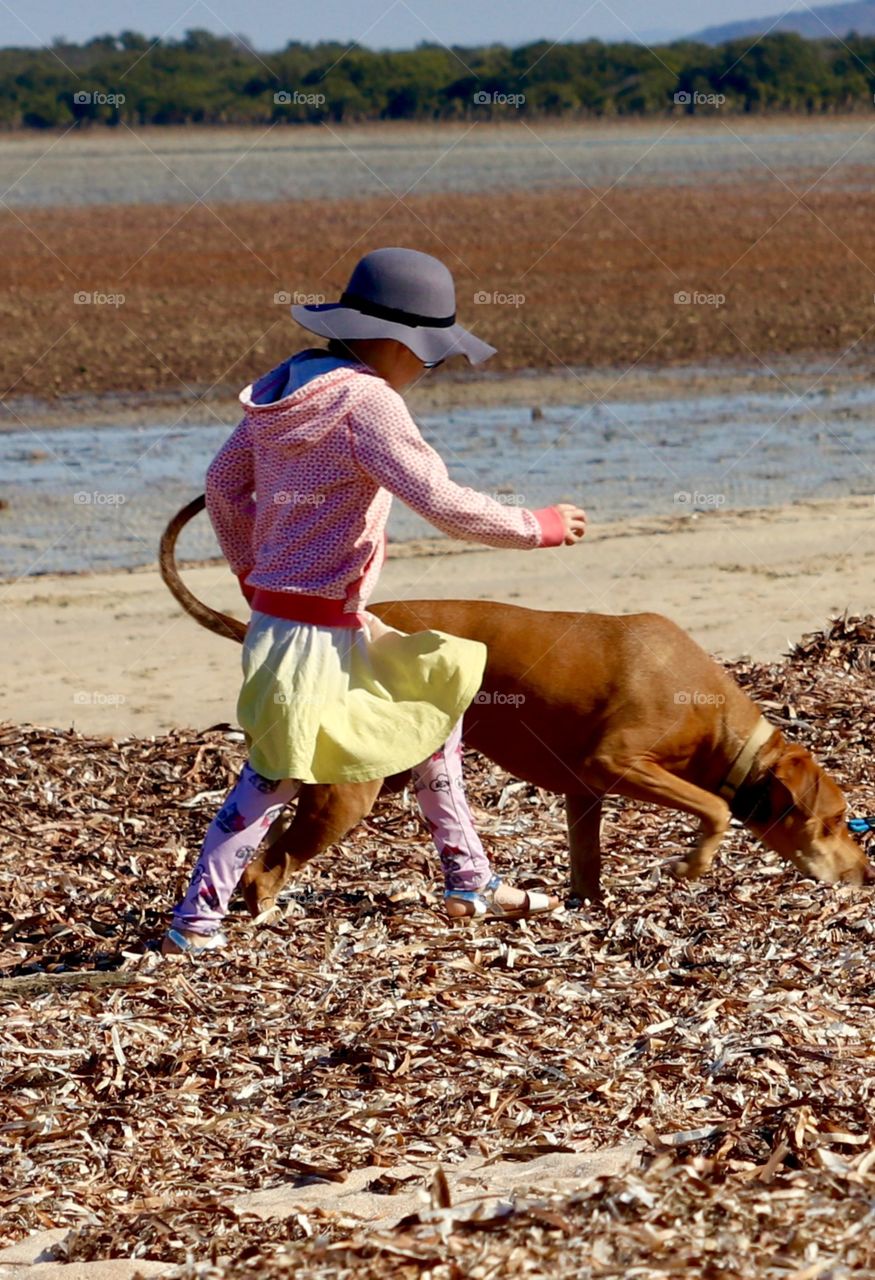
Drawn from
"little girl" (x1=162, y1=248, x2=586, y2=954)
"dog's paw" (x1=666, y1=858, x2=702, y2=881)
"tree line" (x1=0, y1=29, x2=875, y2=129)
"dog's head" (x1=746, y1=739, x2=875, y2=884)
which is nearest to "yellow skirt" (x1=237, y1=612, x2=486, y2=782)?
"little girl" (x1=162, y1=248, x2=586, y2=954)

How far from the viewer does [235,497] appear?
183 inches

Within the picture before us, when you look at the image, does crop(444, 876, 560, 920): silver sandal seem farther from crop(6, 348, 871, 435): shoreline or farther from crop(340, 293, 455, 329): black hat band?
crop(6, 348, 871, 435): shoreline

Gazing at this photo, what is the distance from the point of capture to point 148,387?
16.3 metres

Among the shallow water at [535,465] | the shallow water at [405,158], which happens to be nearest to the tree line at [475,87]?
the shallow water at [405,158]

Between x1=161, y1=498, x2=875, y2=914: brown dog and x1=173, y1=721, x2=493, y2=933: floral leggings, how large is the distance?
0.42 m

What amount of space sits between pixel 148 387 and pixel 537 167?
2659cm

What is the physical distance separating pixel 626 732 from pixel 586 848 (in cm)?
36

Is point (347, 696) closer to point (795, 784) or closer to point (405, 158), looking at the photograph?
point (795, 784)

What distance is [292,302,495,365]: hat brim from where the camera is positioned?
4.38 metres

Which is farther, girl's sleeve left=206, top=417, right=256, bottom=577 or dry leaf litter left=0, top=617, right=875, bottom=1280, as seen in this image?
girl's sleeve left=206, top=417, right=256, bottom=577

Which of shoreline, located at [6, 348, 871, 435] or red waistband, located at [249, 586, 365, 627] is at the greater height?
red waistband, located at [249, 586, 365, 627]

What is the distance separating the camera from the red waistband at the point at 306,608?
4.51 meters

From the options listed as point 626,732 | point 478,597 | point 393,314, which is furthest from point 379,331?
point 478,597

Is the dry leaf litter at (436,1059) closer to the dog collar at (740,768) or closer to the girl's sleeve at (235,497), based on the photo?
the dog collar at (740,768)
